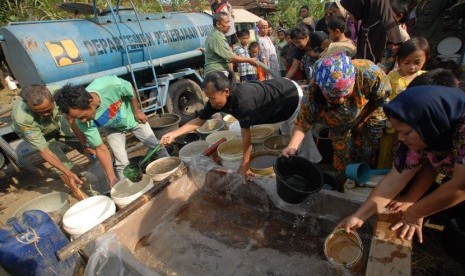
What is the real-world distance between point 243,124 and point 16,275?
98.4 inches

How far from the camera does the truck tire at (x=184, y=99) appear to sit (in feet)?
18.7

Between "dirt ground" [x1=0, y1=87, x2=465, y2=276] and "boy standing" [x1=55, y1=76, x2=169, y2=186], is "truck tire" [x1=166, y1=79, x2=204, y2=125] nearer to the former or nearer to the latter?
"dirt ground" [x1=0, y1=87, x2=465, y2=276]

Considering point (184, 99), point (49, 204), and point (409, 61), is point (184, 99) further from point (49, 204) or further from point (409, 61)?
point (409, 61)

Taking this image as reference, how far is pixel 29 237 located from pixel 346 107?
3.06m

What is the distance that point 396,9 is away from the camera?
3.56 meters

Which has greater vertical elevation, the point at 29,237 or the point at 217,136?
the point at 29,237

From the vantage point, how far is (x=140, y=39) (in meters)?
5.24

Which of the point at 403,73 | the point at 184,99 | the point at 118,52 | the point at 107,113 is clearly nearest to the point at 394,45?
the point at 403,73

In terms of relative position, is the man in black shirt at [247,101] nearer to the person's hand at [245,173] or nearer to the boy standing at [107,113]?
the person's hand at [245,173]

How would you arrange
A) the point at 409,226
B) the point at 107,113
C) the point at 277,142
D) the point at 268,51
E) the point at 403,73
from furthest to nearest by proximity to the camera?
the point at 268,51, the point at 277,142, the point at 107,113, the point at 403,73, the point at 409,226

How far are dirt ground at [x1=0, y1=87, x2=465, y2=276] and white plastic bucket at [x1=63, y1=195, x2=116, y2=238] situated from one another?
143cm

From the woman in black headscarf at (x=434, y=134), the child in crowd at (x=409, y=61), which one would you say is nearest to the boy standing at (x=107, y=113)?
the woman in black headscarf at (x=434, y=134)

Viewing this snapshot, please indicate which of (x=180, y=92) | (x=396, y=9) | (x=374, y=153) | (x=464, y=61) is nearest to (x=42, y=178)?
(x=180, y=92)

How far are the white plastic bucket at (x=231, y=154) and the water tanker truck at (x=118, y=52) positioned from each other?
8.11 ft
